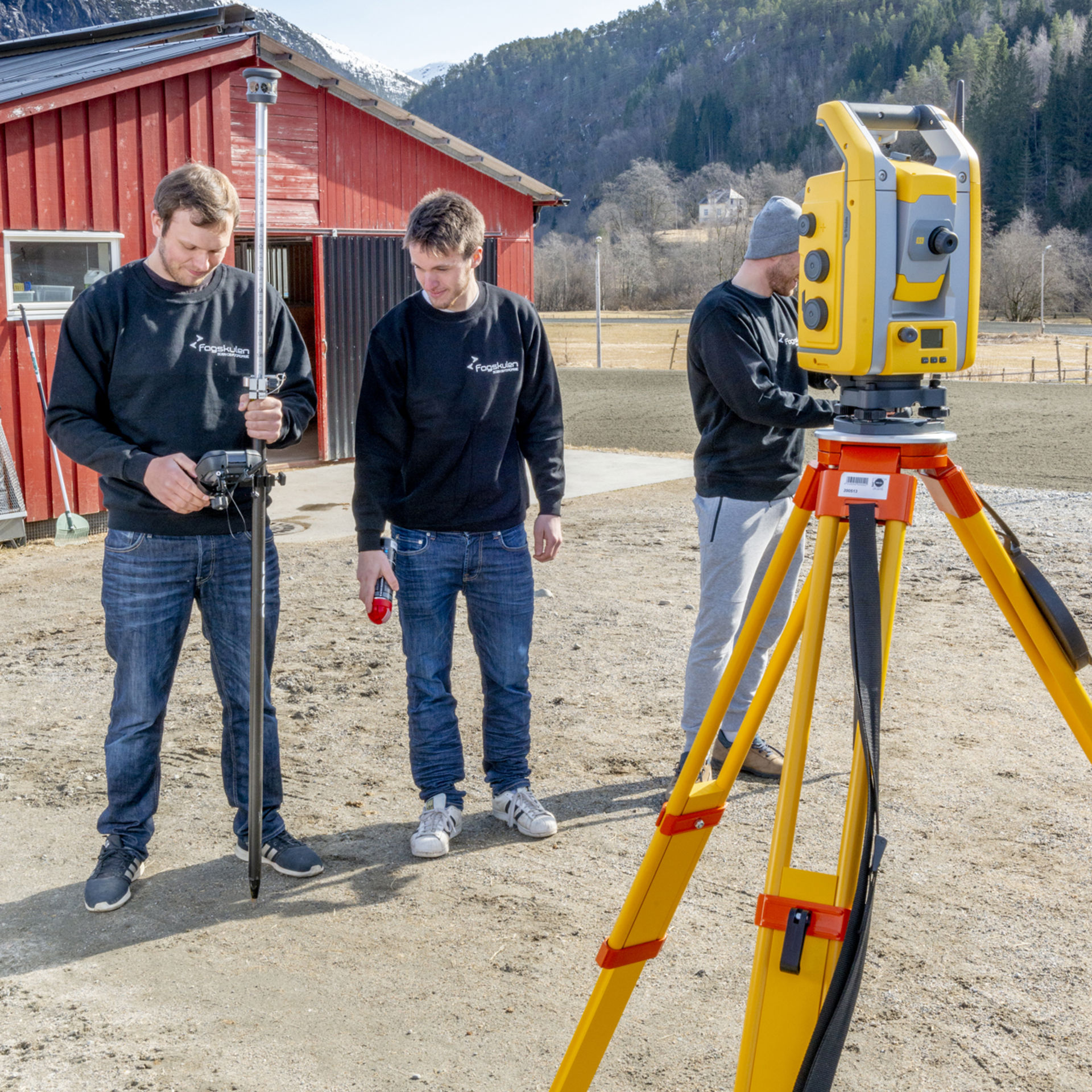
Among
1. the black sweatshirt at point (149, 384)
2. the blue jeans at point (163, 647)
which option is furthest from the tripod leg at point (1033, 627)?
the blue jeans at point (163, 647)

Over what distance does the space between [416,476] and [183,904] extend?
1.42 metres

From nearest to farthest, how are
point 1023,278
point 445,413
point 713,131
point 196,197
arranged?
1. point 196,197
2. point 445,413
3. point 1023,278
4. point 713,131

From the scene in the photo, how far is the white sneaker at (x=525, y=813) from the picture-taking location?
149 inches

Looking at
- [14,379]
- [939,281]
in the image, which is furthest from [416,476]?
[14,379]

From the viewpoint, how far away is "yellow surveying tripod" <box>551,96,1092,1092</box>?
2031 millimetres

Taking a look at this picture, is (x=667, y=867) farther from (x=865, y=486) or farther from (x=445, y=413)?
(x=445, y=413)

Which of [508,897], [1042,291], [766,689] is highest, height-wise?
[1042,291]

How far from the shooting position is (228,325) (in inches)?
133

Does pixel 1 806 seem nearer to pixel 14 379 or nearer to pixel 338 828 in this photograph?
pixel 338 828

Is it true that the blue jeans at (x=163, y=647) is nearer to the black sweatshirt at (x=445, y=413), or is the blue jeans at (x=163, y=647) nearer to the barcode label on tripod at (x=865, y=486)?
the black sweatshirt at (x=445, y=413)

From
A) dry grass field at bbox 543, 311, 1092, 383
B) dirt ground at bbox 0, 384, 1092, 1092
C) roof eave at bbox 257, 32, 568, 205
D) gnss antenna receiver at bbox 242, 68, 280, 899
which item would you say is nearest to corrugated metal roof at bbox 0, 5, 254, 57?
roof eave at bbox 257, 32, 568, 205

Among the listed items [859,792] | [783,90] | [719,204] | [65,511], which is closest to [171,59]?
[65,511]

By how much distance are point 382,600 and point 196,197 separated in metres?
1.25

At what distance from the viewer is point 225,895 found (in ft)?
11.3
